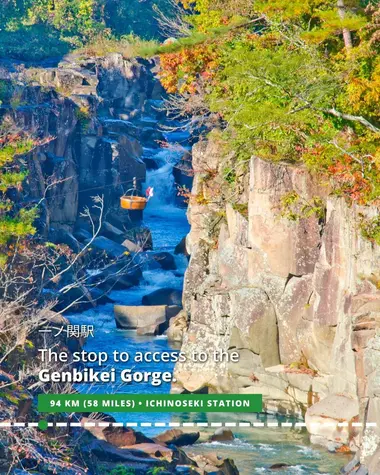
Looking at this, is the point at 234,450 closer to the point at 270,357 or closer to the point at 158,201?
the point at 270,357

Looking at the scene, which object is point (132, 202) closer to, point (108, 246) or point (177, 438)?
point (108, 246)

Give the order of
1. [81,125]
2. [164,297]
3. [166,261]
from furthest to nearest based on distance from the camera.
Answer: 1. [81,125]
2. [166,261]
3. [164,297]

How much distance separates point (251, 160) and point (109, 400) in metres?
14.2

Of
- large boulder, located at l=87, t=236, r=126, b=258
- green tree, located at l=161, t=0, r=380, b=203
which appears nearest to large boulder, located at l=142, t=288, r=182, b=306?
large boulder, located at l=87, t=236, r=126, b=258

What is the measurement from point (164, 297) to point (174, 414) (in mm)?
16727

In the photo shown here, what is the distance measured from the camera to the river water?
35.2 metres

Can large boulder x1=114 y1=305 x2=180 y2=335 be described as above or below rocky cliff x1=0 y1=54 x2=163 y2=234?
below

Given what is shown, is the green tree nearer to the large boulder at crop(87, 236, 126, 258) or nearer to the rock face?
the rock face

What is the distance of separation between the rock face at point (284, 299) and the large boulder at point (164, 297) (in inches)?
455

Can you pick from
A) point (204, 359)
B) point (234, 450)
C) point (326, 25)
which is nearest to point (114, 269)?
point (204, 359)

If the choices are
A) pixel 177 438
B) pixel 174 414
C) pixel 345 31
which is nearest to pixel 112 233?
pixel 174 414

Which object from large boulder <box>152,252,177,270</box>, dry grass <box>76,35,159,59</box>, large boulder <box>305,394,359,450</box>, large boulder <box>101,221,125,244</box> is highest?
dry grass <box>76,35,159,59</box>

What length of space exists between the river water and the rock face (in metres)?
1.19

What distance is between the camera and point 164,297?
57688 millimetres
